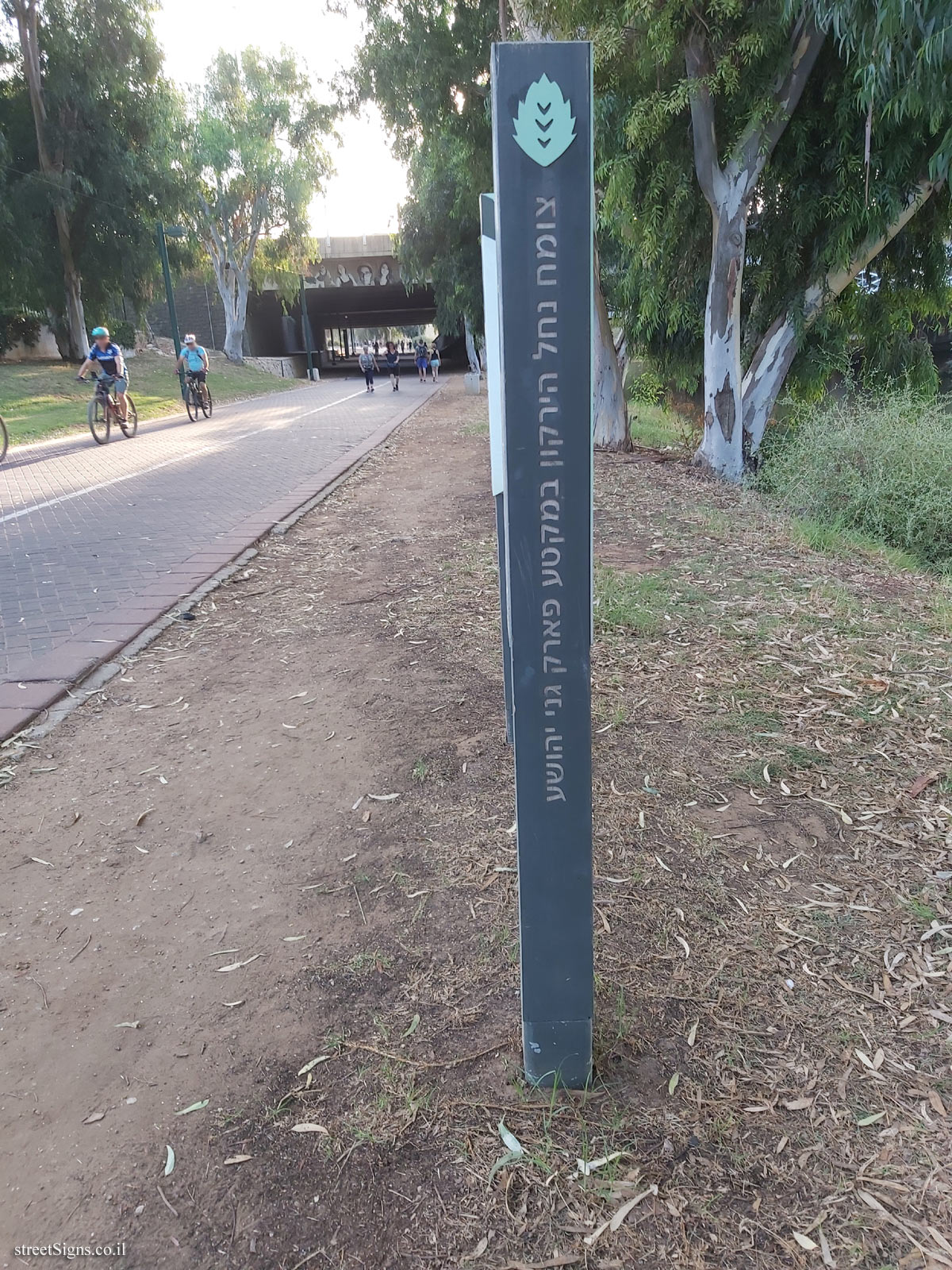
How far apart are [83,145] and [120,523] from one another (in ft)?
74.6

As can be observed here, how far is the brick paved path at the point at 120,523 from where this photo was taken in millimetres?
5125

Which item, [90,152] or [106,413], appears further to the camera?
[90,152]

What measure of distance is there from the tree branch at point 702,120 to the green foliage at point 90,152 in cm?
2156

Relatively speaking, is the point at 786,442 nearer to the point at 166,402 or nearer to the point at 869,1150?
the point at 869,1150

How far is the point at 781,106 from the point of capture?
28.8 feet

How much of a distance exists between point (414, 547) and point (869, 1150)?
585 centimetres

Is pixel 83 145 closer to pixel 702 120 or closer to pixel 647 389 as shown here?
pixel 647 389

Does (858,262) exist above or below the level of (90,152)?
below

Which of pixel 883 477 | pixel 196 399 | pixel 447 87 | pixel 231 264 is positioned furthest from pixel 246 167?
pixel 883 477

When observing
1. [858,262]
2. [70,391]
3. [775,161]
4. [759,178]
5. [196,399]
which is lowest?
[196,399]

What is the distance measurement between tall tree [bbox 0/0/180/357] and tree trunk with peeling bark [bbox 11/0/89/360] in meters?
0.03

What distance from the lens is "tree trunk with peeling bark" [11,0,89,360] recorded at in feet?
79.0

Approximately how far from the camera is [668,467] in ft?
37.5

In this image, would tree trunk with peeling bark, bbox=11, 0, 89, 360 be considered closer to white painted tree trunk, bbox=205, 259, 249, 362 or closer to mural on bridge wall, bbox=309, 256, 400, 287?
white painted tree trunk, bbox=205, 259, 249, 362
